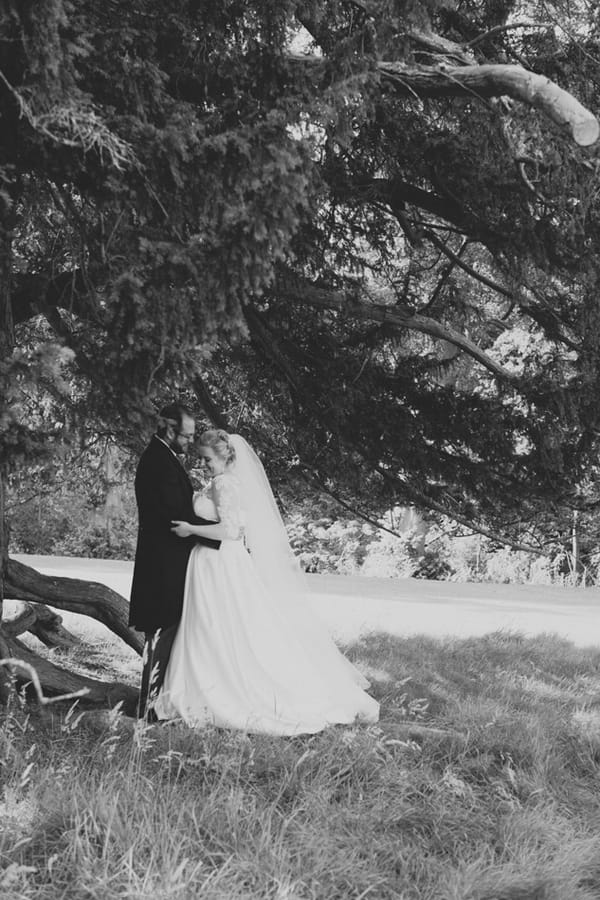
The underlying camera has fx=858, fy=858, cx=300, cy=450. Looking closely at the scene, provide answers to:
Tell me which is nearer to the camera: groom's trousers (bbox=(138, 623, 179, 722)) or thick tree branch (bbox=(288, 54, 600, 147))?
thick tree branch (bbox=(288, 54, 600, 147))

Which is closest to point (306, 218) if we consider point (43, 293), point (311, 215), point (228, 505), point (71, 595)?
point (311, 215)

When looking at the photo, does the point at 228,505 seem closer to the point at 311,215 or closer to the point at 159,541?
the point at 159,541

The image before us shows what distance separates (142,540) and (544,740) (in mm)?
2757

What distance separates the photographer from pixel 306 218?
4.74m

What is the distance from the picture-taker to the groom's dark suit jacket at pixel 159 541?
544 centimetres

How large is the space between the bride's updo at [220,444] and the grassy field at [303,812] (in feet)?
5.79

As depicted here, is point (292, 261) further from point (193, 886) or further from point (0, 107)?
point (193, 886)

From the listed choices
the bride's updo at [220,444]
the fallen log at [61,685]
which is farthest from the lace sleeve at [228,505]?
the fallen log at [61,685]

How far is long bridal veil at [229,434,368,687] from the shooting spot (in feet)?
19.6

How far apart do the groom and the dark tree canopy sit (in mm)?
482

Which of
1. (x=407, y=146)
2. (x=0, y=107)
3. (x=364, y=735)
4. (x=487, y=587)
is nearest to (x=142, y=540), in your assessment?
(x=364, y=735)

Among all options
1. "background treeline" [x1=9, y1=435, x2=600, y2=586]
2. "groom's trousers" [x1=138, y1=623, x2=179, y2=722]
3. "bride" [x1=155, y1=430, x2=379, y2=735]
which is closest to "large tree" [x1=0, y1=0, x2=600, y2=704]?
"bride" [x1=155, y1=430, x2=379, y2=735]

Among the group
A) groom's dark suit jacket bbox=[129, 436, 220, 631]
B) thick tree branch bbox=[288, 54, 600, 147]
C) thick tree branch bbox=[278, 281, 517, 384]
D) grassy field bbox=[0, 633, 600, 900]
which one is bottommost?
grassy field bbox=[0, 633, 600, 900]

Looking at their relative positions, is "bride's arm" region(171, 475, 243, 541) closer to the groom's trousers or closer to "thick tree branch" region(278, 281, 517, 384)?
the groom's trousers
